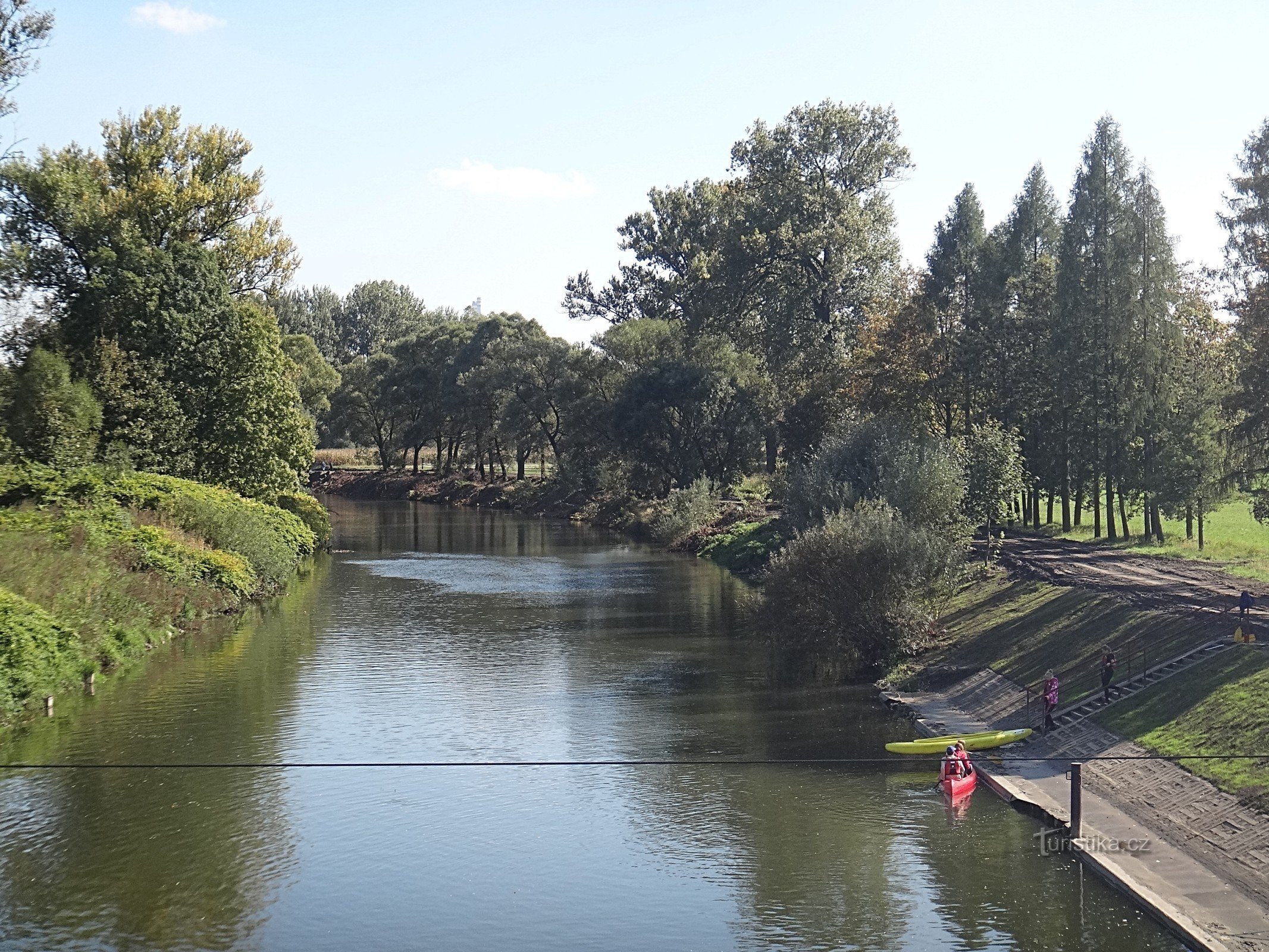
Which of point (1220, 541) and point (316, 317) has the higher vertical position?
point (316, 317)

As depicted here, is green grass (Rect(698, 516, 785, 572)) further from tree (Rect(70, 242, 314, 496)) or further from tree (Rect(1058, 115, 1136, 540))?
tree (Rect(70, 242, 314, 496))

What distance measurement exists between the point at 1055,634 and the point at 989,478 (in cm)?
1407

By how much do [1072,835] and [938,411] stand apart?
52087 mm

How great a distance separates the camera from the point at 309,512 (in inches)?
3219

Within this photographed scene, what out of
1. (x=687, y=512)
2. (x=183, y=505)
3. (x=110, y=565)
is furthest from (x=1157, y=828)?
(x=687, y=512)

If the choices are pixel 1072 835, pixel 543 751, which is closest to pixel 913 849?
pixel 1072 835

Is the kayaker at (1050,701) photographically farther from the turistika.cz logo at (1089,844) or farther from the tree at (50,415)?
the tree at (50,415)

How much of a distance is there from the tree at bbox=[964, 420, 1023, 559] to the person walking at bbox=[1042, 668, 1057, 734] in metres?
20.2

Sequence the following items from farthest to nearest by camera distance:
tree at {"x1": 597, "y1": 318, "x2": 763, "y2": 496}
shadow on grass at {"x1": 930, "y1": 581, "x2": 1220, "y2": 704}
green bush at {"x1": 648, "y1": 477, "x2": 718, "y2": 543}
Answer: tree at {"x1": 597, "y1": 318, "x2": 763, "y2": 496}
green bush at {"x1": 648, "y1": 477, "x2": 718, "y2": 543}
shadow on grass at {"x1": 930, "y1": 581, "x2": 1220, "y2": 704}

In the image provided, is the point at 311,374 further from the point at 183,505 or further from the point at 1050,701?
the point at 1050,701

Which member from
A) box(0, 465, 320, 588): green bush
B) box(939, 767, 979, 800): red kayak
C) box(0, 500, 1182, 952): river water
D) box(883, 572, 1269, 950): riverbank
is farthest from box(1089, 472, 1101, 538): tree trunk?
box(0, 465, 320, 588): green bush

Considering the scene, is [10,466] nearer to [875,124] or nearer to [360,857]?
[360,857]

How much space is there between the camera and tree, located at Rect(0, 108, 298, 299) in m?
65.6

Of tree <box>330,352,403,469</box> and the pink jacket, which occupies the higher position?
tree <box>330,352,403,469</box>
